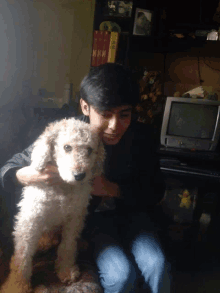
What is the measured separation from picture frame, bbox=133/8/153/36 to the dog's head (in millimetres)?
662

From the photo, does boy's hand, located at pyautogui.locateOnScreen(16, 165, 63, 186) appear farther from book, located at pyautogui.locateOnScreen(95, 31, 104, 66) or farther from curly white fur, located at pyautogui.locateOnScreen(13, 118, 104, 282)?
book, located at pyautogui.locateOnScreen(95, 31, 104, 66)

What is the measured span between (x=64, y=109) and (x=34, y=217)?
0.34 m

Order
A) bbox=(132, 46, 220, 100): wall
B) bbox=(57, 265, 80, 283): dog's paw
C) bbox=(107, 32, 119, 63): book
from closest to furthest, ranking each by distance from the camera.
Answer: bbox=(57, 265, 80, 283): dog's paw → bbox=(107, 32, 119, 63): book → bbox=(132, 46, 220, 100): wall

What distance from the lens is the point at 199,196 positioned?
3.76 ft

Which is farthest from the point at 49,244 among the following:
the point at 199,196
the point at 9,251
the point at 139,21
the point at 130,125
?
the point at 139,21

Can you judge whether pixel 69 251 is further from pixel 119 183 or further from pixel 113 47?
pixel 113 47

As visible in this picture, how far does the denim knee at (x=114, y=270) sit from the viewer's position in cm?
71

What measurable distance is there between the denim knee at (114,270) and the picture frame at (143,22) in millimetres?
1005

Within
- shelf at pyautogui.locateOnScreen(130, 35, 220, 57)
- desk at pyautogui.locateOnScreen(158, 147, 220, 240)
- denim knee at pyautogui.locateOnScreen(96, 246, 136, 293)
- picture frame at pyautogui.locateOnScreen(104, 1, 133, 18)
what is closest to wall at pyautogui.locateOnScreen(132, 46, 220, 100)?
shelf at pyautogui.locateOnScreen(130, 35, 220, 57)

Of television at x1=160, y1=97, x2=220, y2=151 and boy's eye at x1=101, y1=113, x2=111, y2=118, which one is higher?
boy's eye at x1=101, y1=113, x2=111, y2=118

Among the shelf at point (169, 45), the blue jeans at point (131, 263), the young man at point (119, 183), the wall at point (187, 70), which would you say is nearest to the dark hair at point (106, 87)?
the young man at point (119, 183)

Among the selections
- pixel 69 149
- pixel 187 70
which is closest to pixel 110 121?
pixel 69 149

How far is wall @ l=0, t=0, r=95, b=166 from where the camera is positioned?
1.83ft

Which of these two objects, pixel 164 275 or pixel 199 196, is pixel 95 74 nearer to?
pixel 164 275
